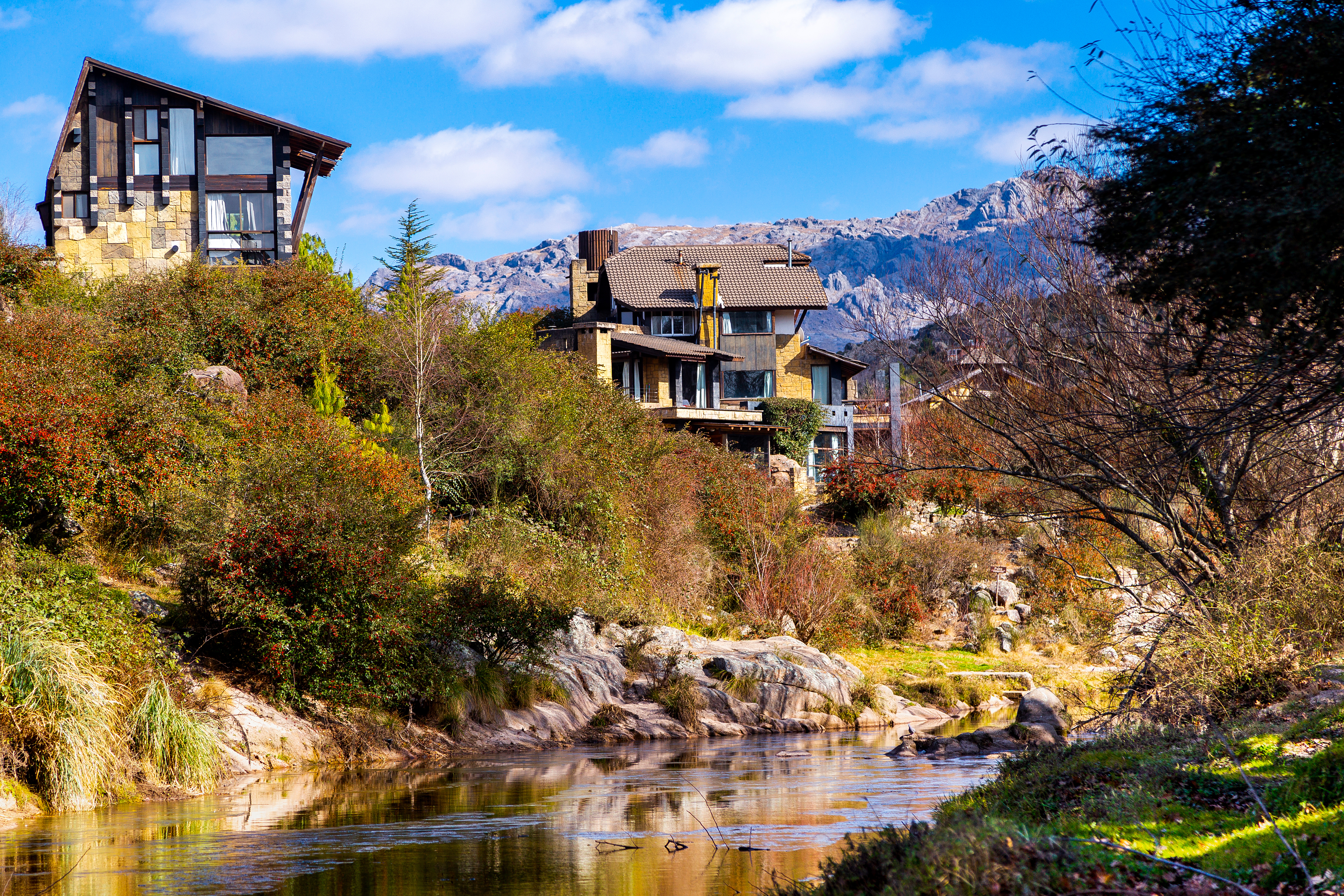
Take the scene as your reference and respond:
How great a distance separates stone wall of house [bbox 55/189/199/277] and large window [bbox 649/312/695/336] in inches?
1041

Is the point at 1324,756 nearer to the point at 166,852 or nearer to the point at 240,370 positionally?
the point at 166,852

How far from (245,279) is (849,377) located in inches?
1499

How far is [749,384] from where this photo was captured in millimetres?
59844

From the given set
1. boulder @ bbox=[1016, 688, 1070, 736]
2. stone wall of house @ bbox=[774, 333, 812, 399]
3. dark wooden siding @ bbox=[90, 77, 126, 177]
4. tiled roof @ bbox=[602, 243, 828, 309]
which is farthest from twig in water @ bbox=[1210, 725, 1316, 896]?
stone wall of house @ bbox=[774, 333, 812, 399]

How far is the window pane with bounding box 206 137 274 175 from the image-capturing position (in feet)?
119

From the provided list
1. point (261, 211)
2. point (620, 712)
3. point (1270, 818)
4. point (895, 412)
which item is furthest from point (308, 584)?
point (895, 412)

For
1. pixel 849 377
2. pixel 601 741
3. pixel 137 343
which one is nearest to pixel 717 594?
pixel 601 741

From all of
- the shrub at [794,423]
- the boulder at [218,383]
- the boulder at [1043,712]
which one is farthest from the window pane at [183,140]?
the boulder at [1043,712]

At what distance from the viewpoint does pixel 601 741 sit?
76.0ft

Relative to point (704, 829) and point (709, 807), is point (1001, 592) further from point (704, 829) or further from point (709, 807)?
point (704, 829)

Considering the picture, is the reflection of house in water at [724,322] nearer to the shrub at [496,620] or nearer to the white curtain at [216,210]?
the white curtain at [216,210]

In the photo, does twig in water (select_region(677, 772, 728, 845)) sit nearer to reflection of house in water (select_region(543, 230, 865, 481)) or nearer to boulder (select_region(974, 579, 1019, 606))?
Result: boulder (select_region(974, 579, 1019, 606))

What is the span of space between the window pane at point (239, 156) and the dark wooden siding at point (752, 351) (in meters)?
27.5

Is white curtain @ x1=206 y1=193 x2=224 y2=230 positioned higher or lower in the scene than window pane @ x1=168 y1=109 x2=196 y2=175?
lower
